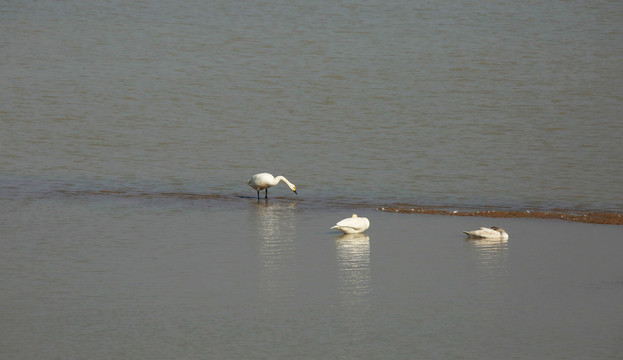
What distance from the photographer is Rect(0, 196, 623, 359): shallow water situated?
39.7 feet

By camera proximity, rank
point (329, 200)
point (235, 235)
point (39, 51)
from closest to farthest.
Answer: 1. point (235, 235)
2. point (329, 200)
3. point (39, 51)

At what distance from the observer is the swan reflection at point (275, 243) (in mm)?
14906

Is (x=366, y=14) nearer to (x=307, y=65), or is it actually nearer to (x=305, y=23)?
(x=305, y=23)

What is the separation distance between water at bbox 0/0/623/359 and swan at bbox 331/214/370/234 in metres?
0.23

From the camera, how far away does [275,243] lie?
58.0 feet

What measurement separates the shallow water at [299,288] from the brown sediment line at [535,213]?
0.66 m

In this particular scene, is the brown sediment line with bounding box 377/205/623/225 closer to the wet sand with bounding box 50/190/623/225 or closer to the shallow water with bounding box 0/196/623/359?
the wet sand with bounding box 50/190/623/225

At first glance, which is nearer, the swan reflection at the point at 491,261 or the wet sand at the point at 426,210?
the swan reflection at the point at 491,261

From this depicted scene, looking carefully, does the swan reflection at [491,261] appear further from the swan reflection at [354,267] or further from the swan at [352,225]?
the swan at [352,225]

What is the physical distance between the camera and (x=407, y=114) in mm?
32469

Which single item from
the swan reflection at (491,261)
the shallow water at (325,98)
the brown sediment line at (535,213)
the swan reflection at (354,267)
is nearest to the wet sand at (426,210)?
the brown sediment line at (535,213)

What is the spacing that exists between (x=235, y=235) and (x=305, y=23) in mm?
27311

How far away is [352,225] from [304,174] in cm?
747

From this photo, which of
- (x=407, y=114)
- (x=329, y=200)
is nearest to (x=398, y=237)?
(x=329, y=200)
